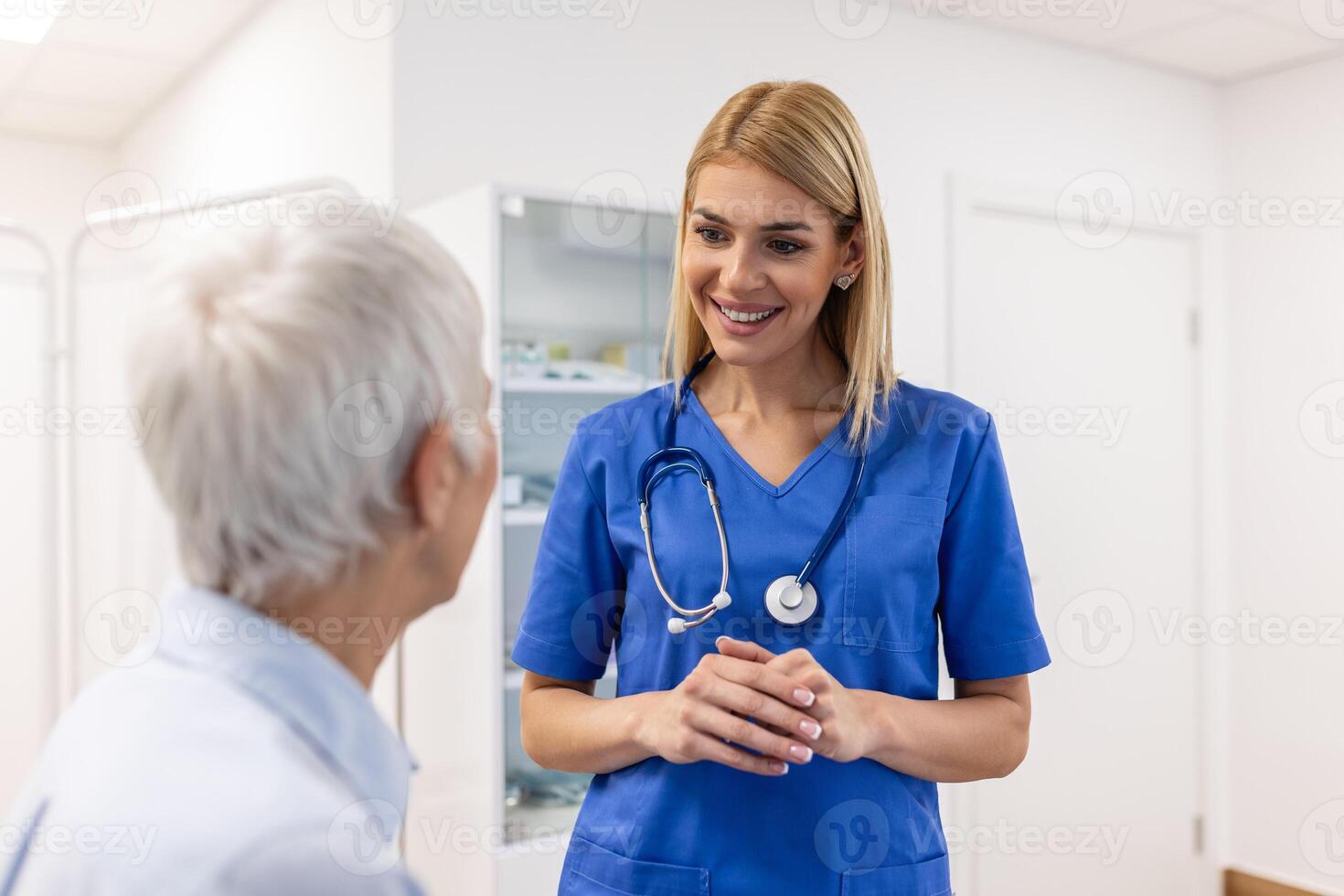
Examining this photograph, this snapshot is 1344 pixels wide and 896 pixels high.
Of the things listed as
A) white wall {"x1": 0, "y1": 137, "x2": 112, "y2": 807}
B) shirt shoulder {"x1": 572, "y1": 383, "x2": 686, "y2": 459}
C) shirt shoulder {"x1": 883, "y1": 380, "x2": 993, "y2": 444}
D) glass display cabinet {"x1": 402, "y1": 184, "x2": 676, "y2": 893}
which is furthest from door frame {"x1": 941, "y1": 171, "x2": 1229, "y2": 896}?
white wall {"x1": 0, "y1": 137, "x2": 112, "y2": 807}

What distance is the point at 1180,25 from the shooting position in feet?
10.5

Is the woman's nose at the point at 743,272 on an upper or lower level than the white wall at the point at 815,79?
lower

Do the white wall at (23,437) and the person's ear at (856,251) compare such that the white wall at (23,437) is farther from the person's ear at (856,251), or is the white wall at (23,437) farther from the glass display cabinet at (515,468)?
the person's ear at (856,251)

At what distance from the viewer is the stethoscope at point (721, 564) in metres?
1.17

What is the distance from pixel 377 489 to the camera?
0.71 meters

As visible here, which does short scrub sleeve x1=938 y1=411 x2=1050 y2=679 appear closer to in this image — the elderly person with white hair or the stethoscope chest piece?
the stethoscope chest piece

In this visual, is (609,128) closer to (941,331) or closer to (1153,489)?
(941,331)

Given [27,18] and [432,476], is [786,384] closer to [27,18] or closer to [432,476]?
[432,476]

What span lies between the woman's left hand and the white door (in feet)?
7.24

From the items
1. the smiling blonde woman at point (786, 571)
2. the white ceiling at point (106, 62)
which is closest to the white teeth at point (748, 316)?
the smiling blonde woman at point (786, 571)

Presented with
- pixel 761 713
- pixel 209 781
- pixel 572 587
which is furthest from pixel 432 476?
pixel 572 587

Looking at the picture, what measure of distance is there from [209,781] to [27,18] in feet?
11.2

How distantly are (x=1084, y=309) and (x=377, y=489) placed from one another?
3108 mm

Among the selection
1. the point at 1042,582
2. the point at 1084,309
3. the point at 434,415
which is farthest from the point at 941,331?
the point at 434,415
